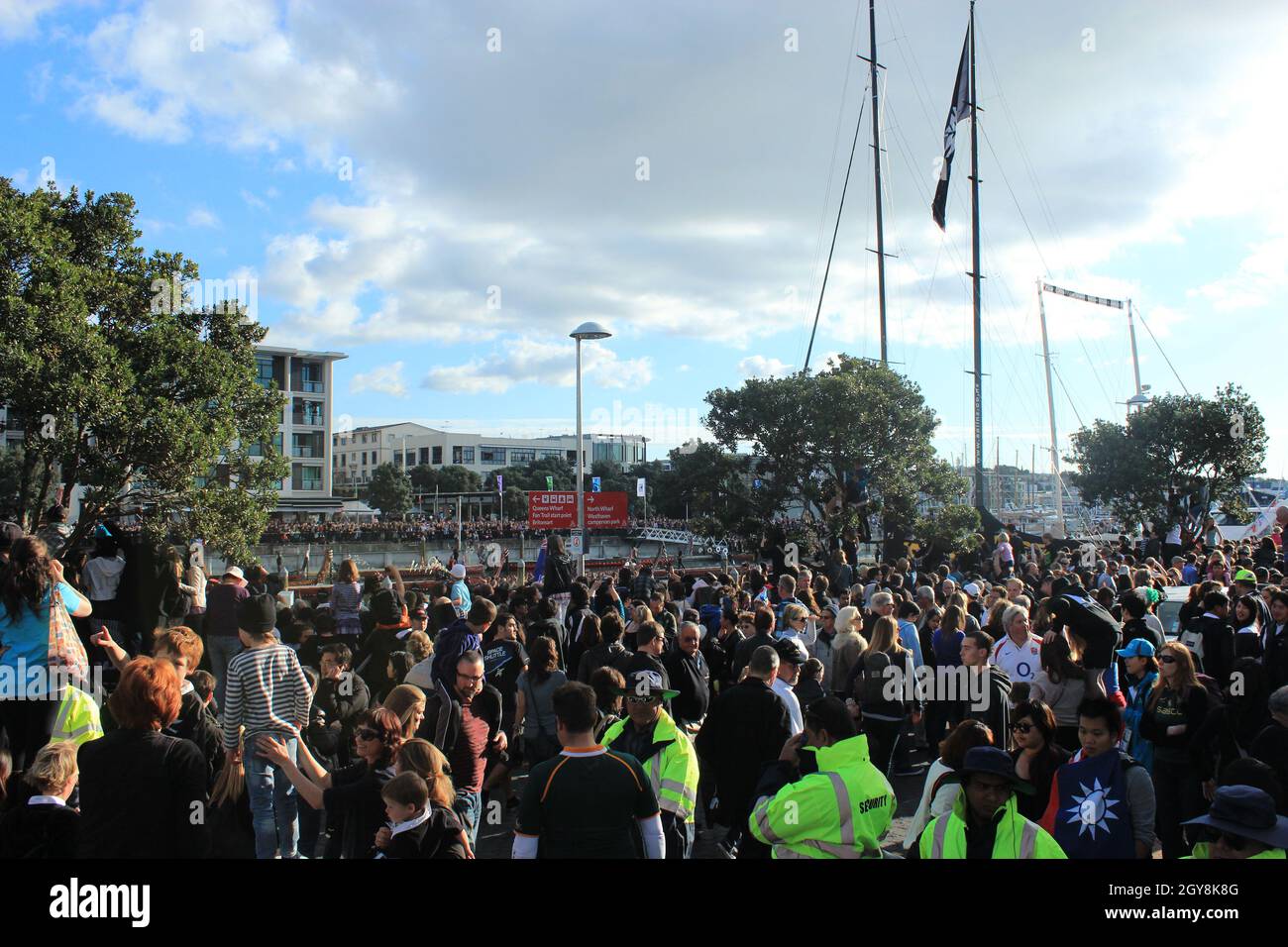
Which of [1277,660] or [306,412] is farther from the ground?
[306,412]

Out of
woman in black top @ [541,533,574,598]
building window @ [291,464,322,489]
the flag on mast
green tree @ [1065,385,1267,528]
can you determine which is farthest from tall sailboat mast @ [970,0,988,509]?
building window @ [291,464,322,489]

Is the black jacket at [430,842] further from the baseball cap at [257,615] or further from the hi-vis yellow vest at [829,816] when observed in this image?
the baseball cap at [257,615]

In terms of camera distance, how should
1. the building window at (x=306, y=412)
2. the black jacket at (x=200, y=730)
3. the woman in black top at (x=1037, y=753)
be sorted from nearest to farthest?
1. the woman in black top at (x=1037, y=753)
2. the black jacket at (x=200, y=730)
3. the building window at (x=306, y=412)

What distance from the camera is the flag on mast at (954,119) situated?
2941 centimetres

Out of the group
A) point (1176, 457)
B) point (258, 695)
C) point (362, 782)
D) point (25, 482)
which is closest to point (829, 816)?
point (362, 782)

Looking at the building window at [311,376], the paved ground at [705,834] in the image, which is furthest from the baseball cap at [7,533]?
the building window at [311,376]

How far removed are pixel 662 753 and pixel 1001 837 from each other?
193cm

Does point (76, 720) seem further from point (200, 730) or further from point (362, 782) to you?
point (362, 782)

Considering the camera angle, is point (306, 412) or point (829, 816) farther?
point (306, 412)

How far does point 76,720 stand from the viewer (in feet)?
15.8

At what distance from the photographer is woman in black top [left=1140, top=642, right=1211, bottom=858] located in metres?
5.71

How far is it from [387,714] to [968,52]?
31.0 meters

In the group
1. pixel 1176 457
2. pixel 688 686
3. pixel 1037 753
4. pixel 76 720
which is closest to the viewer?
pixel 1037 753

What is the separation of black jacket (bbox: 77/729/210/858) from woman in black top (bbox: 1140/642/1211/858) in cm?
543
